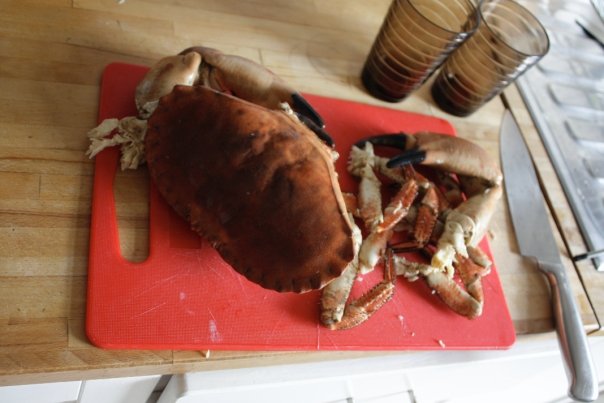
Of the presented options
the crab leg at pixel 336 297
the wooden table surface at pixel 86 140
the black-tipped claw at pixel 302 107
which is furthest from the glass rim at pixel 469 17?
the crab leg at pixel 336 297

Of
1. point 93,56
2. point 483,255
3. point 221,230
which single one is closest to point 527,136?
point 483,255

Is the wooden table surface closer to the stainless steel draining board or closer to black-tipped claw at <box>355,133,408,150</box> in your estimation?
the stainless steel draining board

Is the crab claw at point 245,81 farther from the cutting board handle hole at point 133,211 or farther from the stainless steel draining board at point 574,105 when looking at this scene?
the stainless steel draining board at point 574,105

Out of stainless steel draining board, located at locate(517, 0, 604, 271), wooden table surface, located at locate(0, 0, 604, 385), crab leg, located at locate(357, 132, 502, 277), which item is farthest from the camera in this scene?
stainless steel draining board, located at locate(517, 0, 604, 271)

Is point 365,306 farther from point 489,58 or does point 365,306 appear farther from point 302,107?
point 489,58

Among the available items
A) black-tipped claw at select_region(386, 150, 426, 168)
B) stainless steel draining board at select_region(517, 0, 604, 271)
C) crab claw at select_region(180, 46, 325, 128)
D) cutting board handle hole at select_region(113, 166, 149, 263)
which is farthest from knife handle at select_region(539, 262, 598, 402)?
cutting board handle hole at select_region(113, 166, 149, 263)

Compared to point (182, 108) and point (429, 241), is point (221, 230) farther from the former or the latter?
point (429, 241)
